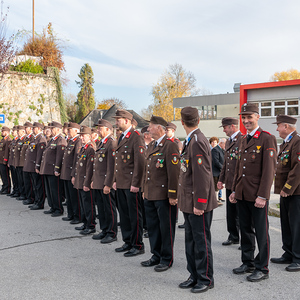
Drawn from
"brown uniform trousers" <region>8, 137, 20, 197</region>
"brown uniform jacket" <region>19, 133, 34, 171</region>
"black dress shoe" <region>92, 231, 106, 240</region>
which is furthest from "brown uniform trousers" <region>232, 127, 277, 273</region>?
"brown uniform trousers" <region>8, 137, 20, 197</region>

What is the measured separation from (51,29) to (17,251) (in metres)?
21.0

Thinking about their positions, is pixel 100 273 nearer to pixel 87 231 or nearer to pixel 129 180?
pixel 129 180

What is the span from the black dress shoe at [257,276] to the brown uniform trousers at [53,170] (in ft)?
18.0

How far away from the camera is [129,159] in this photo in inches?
222

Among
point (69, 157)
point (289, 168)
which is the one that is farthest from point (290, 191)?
point (69, 157)

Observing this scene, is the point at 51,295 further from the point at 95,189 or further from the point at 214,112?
the point at 214,112

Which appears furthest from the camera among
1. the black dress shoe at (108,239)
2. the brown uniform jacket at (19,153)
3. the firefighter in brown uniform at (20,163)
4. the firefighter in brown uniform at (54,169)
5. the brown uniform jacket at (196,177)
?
the firefighter in brown uniform at (20,163)

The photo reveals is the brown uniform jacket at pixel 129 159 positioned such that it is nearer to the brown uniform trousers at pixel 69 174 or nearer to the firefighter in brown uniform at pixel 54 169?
the brown uniform trousers at pixel 69 174

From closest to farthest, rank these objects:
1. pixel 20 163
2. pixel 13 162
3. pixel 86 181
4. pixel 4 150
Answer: pixel 86 181 < pixel 20 163 < pixel 13 162 < pixel 4 150

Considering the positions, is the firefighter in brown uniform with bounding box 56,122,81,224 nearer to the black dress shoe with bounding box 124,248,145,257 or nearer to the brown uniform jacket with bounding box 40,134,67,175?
the brown uniform jacket with bounding box 40,134,67,175

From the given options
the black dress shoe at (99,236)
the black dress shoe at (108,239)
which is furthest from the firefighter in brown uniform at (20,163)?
the black dress shoe at (108,239)

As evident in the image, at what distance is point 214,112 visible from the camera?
1660 inches

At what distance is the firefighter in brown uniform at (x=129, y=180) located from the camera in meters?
5.51

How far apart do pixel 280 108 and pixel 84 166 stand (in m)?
25.9
